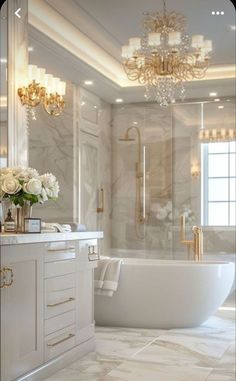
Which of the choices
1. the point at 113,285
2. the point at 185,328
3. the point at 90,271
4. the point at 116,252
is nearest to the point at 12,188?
the point at 90,271

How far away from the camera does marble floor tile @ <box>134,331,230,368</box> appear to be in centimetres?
370

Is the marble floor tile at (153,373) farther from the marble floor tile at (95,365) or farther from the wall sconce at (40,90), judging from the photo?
the wall sconce at (40,90)

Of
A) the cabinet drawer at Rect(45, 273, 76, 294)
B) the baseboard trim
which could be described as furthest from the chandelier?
the baseboard trim

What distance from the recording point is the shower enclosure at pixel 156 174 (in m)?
6.82

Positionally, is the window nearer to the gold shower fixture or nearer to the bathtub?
the gold shower fixture

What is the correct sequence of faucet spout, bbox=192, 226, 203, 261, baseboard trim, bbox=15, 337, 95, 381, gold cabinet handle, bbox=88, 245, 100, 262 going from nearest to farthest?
baseboard trim, bbox=15, 337, 95, 381 → gold cabinet handle, bbox=88, 245, 100, 262 → faucet spout, bbox=192, 226, 203, 261

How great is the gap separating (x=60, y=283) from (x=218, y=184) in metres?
3.77

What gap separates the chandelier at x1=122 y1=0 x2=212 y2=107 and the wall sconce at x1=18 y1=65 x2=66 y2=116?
0.86 meters

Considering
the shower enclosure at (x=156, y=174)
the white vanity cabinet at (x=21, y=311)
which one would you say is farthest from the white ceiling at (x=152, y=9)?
the white vanity cabinet at (x=21, y=311)

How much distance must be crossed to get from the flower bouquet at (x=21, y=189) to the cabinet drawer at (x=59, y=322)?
1.82 feet

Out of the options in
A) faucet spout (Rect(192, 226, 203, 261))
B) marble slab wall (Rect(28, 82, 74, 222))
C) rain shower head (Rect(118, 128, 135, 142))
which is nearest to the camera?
marble slab wall (Rect(28, 82, 74, 222))

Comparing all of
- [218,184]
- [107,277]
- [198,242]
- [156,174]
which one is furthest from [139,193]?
[107,277]

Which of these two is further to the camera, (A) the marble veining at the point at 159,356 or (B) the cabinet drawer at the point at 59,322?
(A) the marble veining at the point at 159,356

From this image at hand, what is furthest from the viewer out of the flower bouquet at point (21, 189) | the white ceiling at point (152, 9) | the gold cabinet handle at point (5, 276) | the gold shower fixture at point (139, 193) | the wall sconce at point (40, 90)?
the gold shower fixture at point (139, 193)
